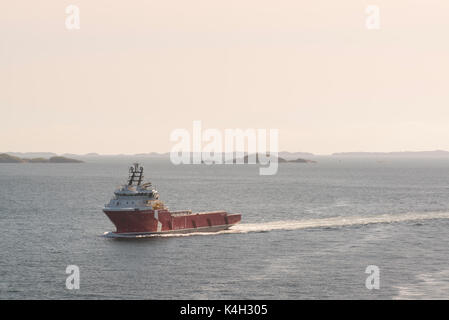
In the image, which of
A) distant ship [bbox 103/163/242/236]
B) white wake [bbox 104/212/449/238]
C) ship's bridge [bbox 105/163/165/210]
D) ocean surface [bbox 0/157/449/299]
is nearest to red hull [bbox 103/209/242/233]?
distant ship [bbox 103/163/242/236]

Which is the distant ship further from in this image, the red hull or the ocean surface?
the ocean surface

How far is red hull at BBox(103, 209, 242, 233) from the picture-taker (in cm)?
9125

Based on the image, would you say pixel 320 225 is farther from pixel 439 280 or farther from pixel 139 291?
pixel 139 291

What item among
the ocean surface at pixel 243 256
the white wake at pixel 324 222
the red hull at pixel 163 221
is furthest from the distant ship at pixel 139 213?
the ocean surface at pixel 243 256

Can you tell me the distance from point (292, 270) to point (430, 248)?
25.1 m

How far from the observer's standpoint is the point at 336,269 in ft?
230

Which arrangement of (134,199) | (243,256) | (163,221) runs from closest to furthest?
(243,256)
(134,199)
(163,221)

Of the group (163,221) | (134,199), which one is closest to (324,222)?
(163,221)

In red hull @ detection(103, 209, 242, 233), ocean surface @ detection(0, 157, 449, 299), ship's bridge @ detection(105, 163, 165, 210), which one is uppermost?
ship's bridge @ detection(105, 163, 165, 210)

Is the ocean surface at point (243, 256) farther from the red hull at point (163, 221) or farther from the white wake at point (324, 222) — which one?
the red hull at point (163, 221)

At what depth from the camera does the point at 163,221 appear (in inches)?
3716

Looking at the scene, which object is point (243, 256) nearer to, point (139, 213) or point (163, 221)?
point (163, 221)

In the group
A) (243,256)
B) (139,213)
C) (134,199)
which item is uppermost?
(134,199)
